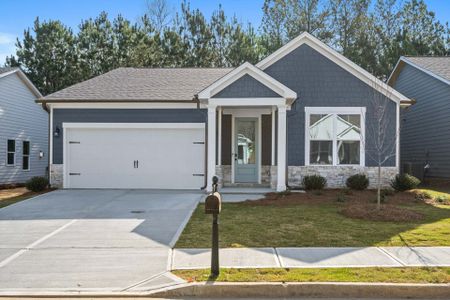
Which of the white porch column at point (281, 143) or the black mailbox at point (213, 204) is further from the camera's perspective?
the white porch column at point (281, 143)

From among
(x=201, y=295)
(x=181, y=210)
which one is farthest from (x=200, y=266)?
(x=181, y=210)

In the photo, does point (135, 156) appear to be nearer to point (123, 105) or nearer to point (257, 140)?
point (123, 105)

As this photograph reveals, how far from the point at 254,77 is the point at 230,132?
265 cm

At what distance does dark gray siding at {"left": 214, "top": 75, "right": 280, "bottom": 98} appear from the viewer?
13.6 meters

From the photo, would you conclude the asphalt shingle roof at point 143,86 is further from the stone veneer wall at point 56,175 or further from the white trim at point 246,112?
the stone veneer wall at point 56,175

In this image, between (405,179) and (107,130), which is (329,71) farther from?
(107,130)

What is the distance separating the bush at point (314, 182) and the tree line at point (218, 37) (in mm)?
18178

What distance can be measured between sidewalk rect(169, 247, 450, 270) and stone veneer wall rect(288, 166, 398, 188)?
789cm

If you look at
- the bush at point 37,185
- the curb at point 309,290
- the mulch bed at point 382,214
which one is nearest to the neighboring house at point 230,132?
the bush at point 37,185

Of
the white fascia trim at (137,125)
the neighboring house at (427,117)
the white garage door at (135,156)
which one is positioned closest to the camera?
the white fascia trim at (137,125)

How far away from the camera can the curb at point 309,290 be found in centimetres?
521

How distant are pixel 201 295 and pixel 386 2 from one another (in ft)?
103

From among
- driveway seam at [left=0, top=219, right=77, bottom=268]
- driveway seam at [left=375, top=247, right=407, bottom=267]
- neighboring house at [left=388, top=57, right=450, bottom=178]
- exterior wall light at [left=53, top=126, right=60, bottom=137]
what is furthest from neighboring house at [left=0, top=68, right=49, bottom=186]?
neighboring house at [left=388, top=57, right=450, bottom=178]

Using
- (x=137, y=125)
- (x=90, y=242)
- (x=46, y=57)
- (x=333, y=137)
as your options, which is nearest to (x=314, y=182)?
(x=333, y=137)
